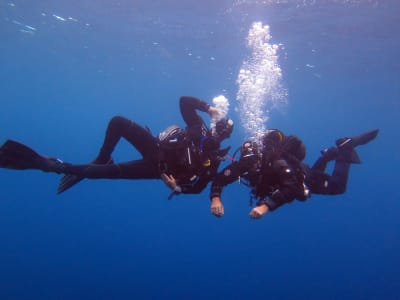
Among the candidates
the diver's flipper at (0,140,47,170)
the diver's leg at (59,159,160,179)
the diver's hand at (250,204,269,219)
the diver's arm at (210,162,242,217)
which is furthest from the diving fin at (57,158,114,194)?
the diver's hand at (250,204,269,219)

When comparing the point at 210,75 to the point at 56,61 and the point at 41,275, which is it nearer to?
the point at 56,61

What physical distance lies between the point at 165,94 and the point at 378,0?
46850mm

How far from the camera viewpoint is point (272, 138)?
6496 millimetres

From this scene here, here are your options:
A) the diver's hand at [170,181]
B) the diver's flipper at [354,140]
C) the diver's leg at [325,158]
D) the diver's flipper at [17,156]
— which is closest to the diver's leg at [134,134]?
the diver's hand at [170,181]

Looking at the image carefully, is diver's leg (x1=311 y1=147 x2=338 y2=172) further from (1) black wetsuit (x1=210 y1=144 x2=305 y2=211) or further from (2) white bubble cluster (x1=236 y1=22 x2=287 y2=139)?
(2) white bubble cluster (x1=236 y1=22 x2=287 y2=139)

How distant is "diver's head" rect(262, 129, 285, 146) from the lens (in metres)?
6.39

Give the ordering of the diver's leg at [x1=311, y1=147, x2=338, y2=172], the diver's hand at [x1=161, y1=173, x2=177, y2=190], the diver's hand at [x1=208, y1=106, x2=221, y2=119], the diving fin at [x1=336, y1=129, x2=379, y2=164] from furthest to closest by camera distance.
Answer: the diver's leg at [x1=311, y1=147, x2=338, y2=172], the diving fin at [x1=336, y1=129, x2=379, y2=164], the diver's hand at [x1=208, y1=106, x2=221, y2=119], the diver's hand at [x1=161, y1=173, x2=177, y2=190]

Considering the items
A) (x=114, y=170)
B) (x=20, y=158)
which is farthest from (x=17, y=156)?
(x=114, y=170)

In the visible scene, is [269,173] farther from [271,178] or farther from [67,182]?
[67,182]

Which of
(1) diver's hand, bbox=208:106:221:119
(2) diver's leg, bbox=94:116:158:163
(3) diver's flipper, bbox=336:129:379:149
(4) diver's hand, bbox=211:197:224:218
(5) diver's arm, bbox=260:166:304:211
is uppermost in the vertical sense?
(3) diver's flipper, bbox=336:129:379:149

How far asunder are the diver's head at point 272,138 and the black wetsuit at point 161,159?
0.96 m

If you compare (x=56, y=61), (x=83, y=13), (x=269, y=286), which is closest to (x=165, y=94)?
(x=56, y=61)

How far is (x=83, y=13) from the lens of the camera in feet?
82.5

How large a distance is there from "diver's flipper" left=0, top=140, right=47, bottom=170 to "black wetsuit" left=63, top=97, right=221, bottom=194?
653 millimetres
